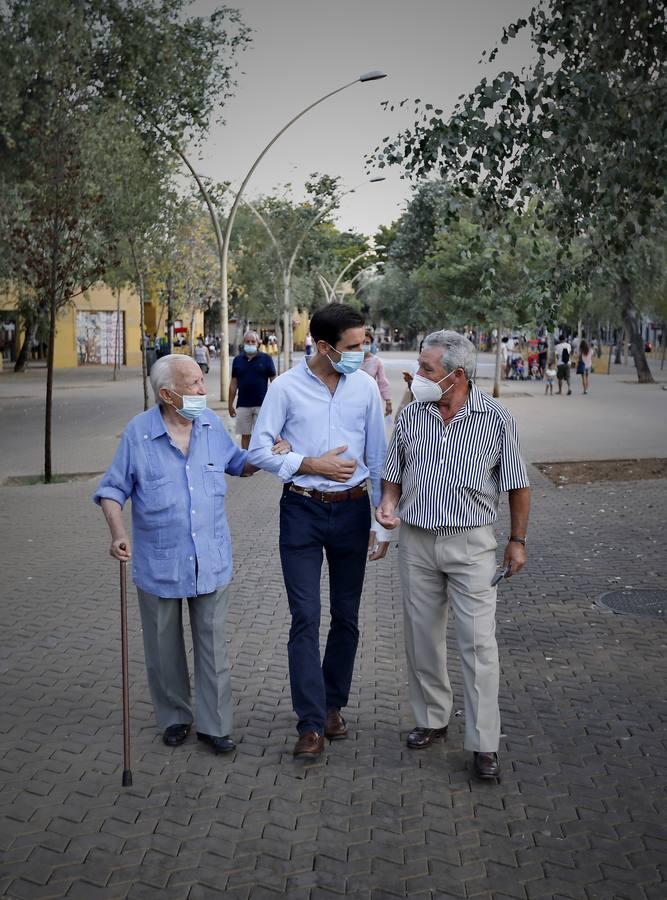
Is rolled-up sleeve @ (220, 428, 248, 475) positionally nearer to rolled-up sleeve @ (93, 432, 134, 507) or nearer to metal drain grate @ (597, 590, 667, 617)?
rolled-up sleeve @ (93, 432, 134, 507)

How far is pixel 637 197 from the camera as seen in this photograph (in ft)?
34.5

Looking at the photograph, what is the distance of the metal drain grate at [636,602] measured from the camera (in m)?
7.52

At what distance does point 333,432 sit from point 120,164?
16356 millimetres

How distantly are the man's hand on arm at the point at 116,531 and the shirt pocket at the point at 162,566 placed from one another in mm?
166

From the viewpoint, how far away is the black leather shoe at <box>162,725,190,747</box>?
4.98 metres

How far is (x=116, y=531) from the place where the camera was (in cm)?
461

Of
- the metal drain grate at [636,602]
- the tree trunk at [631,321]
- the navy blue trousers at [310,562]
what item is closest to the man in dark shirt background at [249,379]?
the metal drain grate at [636,602]

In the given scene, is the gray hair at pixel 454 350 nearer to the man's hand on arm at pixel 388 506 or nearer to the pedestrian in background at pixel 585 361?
the man's hand on arm at pixel 388 506

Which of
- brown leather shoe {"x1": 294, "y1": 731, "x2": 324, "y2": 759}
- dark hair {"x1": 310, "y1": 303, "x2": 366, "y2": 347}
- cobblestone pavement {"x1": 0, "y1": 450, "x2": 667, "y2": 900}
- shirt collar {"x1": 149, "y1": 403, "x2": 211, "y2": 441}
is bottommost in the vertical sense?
cobblestone pavement {"x1": 0, "y1": 450, "x2": 667, "y2": 900}

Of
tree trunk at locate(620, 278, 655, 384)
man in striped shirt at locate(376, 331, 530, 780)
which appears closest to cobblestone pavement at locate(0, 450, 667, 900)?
man in striped shirt at locate(376, 331, 530, 780)

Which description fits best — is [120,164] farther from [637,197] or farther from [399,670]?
[399,670]

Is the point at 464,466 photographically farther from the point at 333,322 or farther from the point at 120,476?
the point at 120,476

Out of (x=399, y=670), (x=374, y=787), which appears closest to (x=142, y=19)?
(x=399, y=670)

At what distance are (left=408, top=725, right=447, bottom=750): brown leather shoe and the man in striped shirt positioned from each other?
35cm
